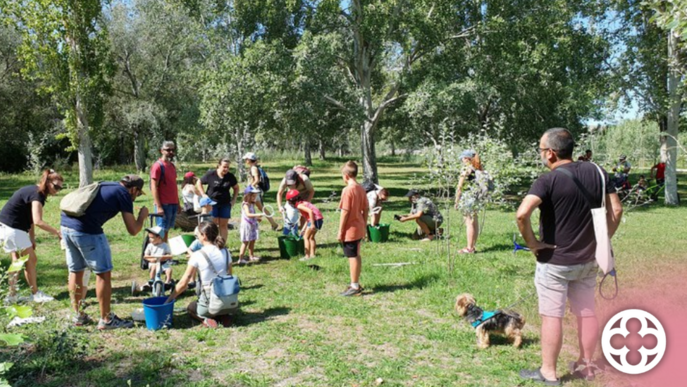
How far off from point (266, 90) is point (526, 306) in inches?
463

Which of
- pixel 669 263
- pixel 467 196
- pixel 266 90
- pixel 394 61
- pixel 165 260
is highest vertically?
pixel 394 61

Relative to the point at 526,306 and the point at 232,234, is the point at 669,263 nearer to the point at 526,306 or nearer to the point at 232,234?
the point at 526,306

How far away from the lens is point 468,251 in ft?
28.6

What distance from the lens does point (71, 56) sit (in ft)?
59.5

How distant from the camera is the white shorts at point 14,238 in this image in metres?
5.67

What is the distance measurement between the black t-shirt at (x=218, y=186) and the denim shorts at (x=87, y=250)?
9.35 feet

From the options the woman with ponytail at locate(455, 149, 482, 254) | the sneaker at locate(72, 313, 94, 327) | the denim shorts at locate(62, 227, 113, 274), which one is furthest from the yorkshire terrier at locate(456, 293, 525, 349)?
the sneaker at locate(72, 313, 94, 327)

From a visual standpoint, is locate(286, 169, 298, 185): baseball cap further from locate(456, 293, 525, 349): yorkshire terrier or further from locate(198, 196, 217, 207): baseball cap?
locate(456, 293, 525, 349): yorkshire terrier

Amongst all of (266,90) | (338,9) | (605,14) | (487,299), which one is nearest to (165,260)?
(487,299)

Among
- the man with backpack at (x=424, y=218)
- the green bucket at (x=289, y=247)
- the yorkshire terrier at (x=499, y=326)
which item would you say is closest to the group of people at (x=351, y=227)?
the green bucket at (x=289, y=247)

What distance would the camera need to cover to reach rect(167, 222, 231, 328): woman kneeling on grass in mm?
5242

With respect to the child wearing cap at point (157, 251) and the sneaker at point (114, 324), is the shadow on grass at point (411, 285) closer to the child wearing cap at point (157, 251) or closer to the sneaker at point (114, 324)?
the child wearing cap at point (157, 251)

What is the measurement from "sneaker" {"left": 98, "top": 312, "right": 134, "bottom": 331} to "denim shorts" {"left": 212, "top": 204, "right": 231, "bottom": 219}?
9.45 feet

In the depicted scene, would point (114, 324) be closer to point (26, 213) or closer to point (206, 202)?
point (26, 213)
